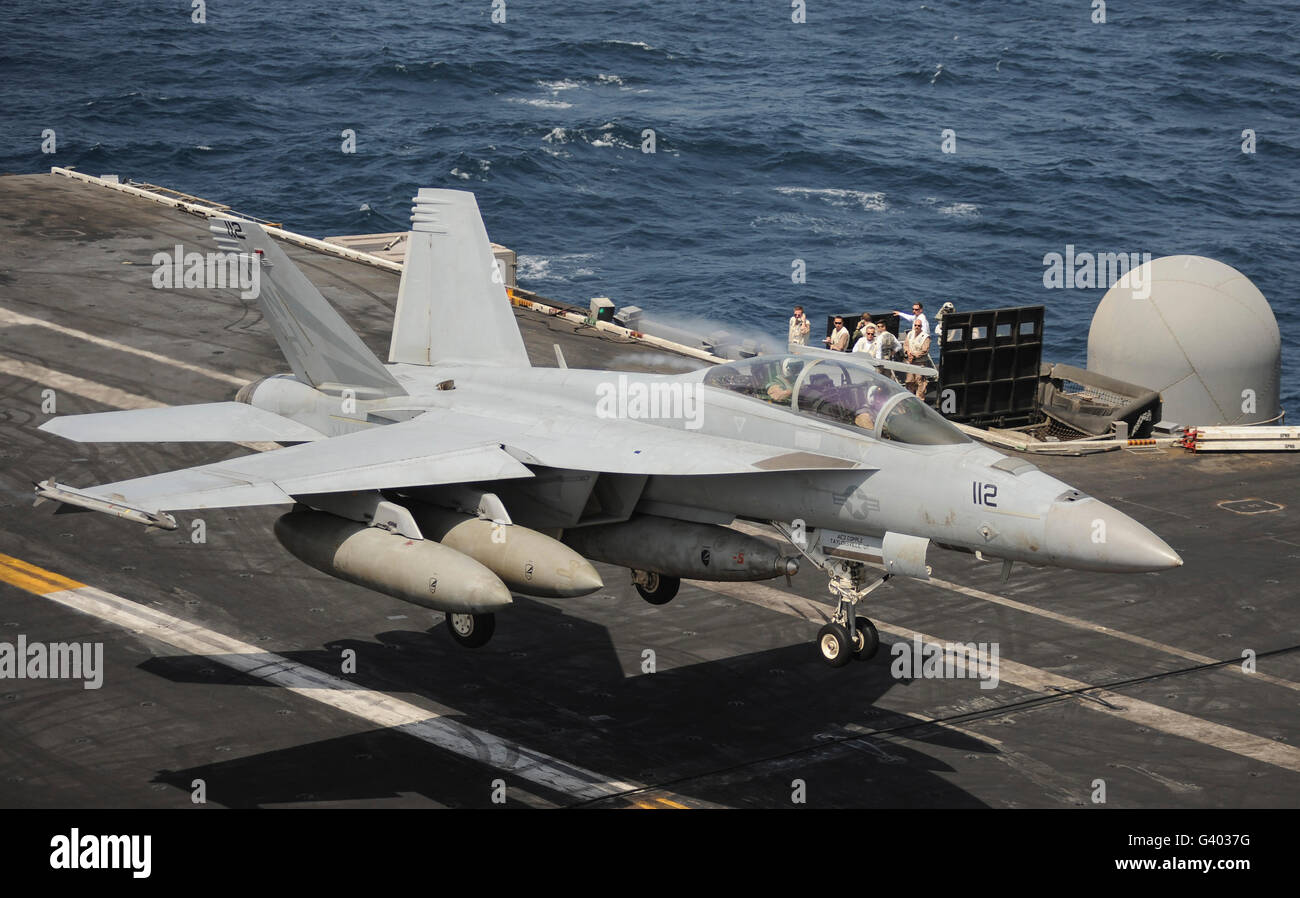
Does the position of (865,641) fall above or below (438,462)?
below

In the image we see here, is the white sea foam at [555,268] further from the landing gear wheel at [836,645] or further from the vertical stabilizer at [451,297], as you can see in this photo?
the landing gear wheel at [836,645]

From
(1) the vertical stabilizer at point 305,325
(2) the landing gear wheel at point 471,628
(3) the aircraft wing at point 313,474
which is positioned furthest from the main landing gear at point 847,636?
(1) the vertical stabilizer at point 305,325

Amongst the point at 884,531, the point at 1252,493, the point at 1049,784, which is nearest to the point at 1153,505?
the point at 1252,493

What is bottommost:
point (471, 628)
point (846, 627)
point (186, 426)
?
point (471, 628)

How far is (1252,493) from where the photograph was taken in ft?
119

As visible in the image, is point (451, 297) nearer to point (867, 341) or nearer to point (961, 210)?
point (867, 341)

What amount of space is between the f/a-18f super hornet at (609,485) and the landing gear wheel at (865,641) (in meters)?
0.03

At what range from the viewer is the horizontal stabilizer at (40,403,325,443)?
914 inches

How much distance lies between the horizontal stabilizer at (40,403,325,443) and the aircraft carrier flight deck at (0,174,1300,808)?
406 centimetres

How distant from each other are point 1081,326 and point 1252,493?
3253cm

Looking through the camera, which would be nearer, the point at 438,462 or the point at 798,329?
the point at 438,462

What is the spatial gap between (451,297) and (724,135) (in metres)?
66.8

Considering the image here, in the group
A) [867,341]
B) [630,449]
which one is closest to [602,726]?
[630,449]

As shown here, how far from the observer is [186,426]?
79.9ft
